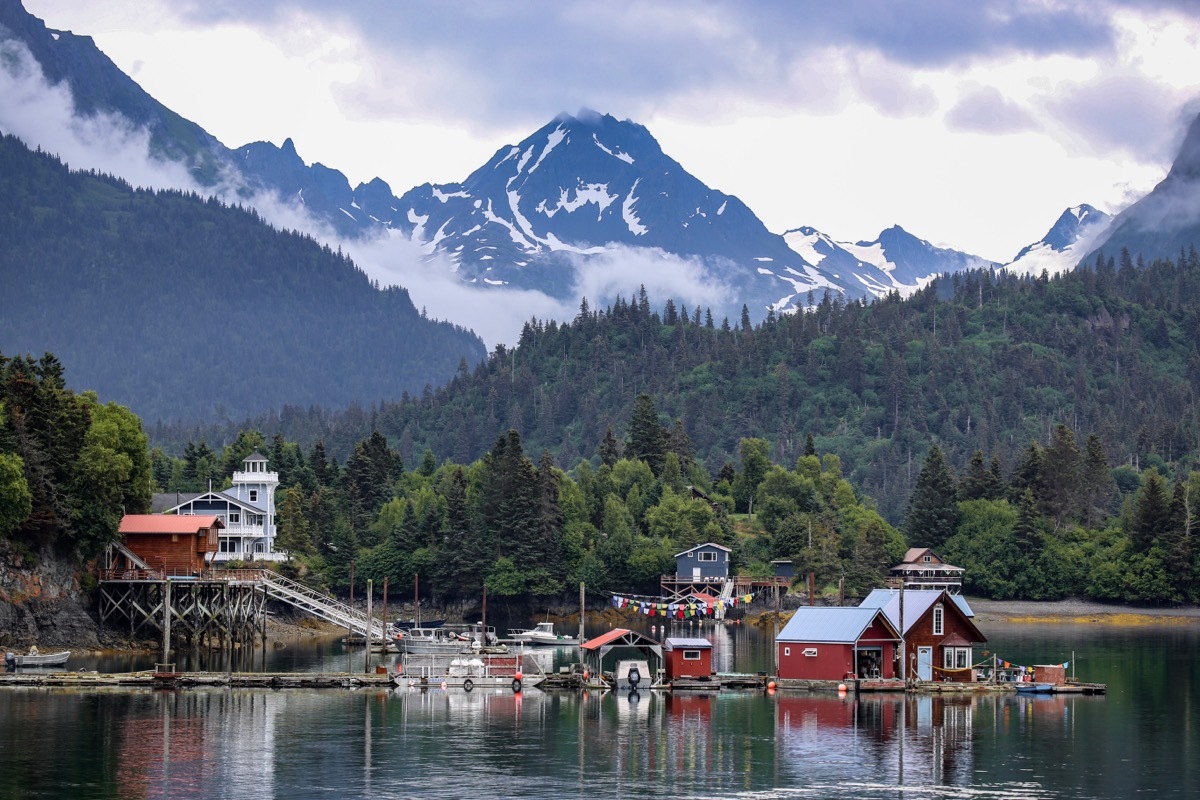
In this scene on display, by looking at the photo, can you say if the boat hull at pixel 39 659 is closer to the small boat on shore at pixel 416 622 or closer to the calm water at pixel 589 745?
the calm water at pixel 589 745

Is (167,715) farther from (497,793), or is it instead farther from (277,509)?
(277,509)

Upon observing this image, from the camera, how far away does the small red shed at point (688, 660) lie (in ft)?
336

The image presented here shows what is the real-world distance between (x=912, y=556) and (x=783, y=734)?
11485 centimetres

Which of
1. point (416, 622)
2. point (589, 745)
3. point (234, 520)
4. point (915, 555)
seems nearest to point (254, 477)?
point (234, 520)

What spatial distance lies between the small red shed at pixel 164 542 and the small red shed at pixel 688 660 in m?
44.2

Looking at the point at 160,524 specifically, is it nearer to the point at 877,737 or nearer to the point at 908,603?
the point at 908,603

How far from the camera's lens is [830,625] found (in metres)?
101

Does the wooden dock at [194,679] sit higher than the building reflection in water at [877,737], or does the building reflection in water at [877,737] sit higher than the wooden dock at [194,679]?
the wooden dock at [194,679]

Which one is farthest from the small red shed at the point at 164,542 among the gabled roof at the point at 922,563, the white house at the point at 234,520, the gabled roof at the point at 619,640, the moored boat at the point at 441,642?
the gabled roof at the point at 922,563

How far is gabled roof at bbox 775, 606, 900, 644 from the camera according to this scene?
3903 inches

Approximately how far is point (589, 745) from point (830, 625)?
25151mm

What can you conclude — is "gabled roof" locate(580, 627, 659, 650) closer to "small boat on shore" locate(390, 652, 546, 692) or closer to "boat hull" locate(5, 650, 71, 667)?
"small boat on shore" locate(390, 652, 546, 692)

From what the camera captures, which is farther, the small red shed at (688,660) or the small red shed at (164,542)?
the small red shed at (164,542)

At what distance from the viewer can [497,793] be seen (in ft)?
222
